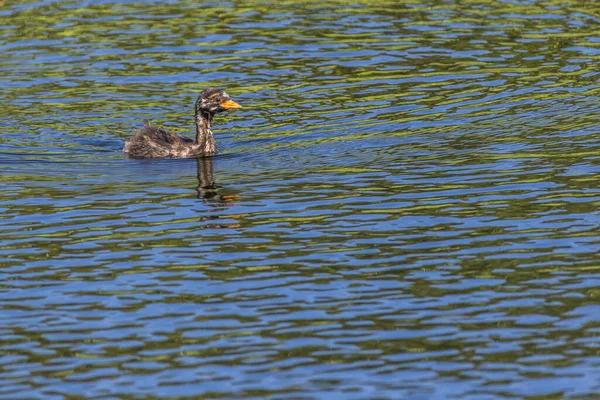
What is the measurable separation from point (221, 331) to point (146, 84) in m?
13.5

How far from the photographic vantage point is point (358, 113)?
22094 mm

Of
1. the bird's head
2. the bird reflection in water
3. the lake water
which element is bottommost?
the bird reflection in water

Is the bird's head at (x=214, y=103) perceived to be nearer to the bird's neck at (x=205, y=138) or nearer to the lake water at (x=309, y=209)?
the bird's neck at (x=205, y=138)

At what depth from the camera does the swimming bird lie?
798 inches

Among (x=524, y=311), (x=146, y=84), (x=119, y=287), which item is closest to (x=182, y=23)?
(x=146, y=84)

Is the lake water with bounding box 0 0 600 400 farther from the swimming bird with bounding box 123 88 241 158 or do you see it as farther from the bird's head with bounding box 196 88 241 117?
the bird's head with bounding box 196 88 241 117

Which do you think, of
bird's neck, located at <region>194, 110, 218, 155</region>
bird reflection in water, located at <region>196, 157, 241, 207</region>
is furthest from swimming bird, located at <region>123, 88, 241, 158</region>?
bird reflection in water, located at <region>196, 157, 241, 207</region>

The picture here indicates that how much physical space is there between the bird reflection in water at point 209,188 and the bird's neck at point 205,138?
0.20m

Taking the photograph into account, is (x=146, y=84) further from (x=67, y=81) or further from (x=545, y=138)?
(x=545, y=138)

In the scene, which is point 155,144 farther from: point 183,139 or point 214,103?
point 214,103

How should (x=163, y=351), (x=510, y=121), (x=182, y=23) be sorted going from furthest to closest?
1. (x=182, y=23)
2. (x=510, y=121)
3. (x=163, y=351)

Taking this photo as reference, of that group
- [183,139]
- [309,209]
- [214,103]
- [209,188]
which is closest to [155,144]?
[183,139]

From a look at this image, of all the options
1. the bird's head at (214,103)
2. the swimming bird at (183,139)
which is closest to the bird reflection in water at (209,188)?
the swimming bird at (183,139)

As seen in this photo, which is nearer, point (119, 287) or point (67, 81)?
point (119, 287)
